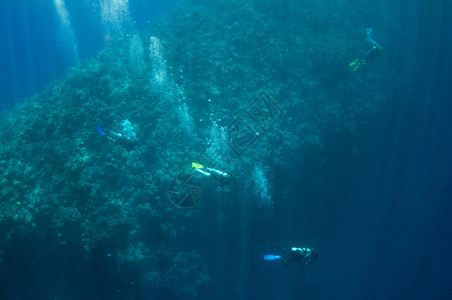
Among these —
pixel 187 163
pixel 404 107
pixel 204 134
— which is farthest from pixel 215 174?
pixel 404 107

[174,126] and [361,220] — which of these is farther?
[361,220]

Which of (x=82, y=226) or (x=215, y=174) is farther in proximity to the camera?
(x=82, y=226)

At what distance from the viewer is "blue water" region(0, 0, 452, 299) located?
21.7 ft

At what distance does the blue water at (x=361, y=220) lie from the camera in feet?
21.7

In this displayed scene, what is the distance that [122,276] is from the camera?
21.7ft

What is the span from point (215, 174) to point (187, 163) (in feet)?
7.80

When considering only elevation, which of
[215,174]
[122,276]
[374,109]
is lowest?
[122,276]

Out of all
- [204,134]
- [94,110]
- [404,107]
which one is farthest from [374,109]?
[94,110]

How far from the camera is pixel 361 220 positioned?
1340cm

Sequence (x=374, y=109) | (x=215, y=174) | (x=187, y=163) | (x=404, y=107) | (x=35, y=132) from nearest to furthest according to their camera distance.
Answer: (x=215, y=174)
(x=35, y=132)
(x=187, y=163)
(x=374, y=109)
(x=404, y=107)

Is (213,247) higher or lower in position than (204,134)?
lower

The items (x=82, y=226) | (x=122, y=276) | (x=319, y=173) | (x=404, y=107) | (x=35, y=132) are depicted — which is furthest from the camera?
(x=404, y=107)

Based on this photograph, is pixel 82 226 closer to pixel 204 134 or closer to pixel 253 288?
pixel 204 134

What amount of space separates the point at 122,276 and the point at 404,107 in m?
15.3
